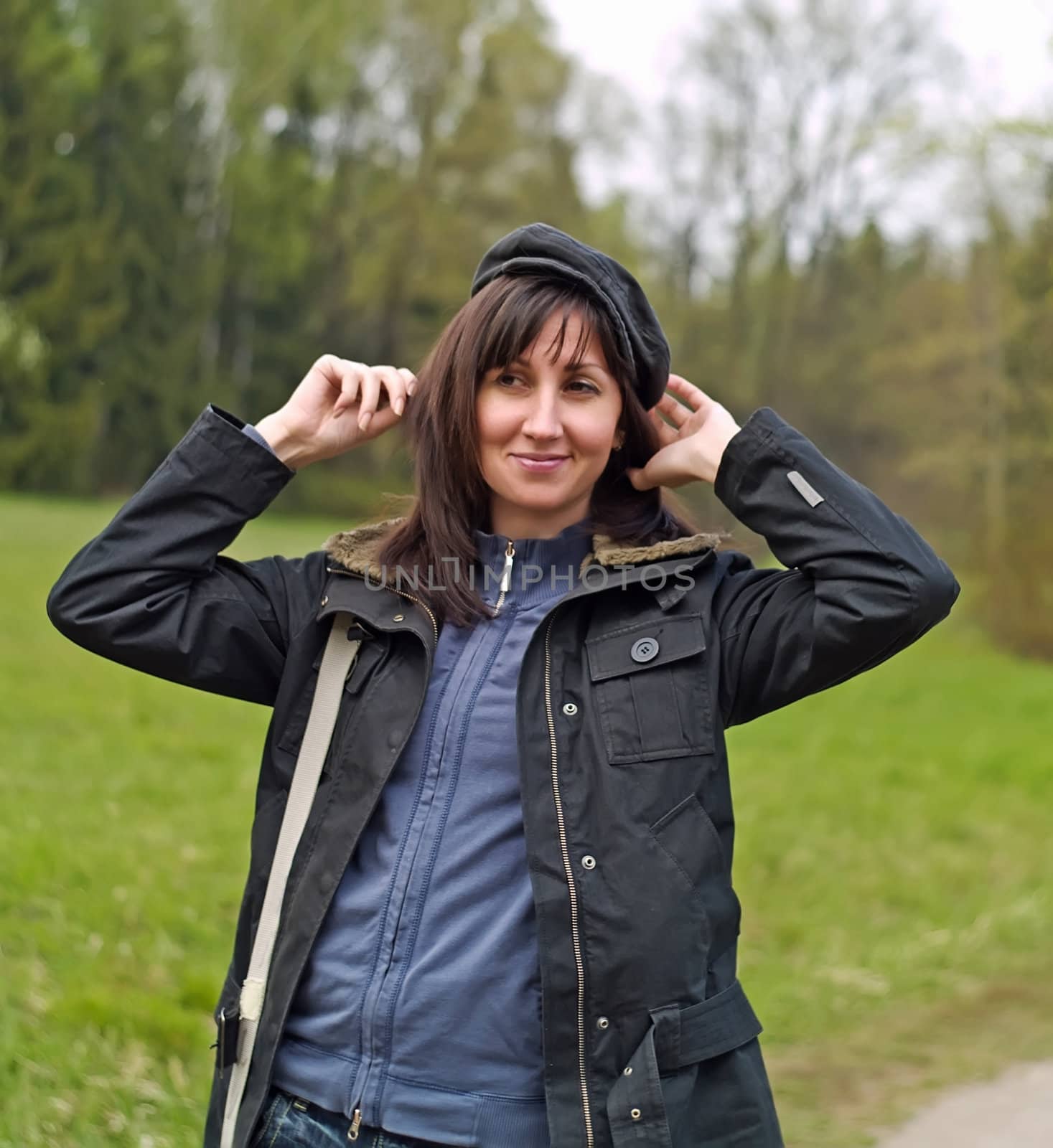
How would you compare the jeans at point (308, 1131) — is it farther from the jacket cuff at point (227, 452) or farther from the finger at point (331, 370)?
the finger at point (331, 370)

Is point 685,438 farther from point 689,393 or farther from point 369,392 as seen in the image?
point 369,392

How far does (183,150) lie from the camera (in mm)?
22469

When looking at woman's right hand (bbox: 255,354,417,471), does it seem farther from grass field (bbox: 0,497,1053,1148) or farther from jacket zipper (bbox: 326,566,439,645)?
grass field (bbox: 0,497,1053,1148)

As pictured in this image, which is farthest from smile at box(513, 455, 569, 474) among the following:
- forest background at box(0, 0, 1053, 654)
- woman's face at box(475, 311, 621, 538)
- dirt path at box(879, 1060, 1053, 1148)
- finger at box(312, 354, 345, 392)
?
forest background at box(0, 0, 1053, 654)

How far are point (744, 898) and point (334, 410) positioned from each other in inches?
193

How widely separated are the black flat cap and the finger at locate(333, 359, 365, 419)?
0.27 m

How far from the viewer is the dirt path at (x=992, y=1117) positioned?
4172mm

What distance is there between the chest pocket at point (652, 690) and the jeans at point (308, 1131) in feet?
→ 2.12

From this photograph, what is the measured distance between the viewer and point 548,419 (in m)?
2.20

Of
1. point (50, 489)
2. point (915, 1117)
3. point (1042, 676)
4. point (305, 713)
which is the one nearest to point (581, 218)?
point (50, 489)

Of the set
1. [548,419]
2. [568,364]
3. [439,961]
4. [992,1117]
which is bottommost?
[992,1117]

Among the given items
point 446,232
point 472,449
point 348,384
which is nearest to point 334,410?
point 348,384

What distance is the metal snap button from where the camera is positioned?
209cm

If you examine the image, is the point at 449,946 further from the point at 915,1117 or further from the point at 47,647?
→ the point at 47,647
